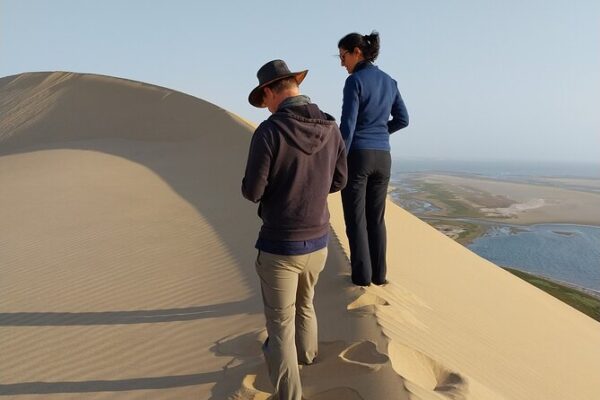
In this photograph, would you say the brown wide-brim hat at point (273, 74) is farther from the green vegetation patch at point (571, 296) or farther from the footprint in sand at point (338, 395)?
the green vegetation patch at point (571, 296)

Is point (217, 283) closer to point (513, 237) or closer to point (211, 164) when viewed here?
point (211, 164)

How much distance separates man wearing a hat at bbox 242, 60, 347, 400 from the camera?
83.0 inches

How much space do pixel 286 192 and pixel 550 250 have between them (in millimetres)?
32684

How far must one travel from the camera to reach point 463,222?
39188mm

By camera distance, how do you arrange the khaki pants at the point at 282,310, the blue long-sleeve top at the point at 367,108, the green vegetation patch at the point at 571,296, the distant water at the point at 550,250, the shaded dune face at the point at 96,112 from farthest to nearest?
the distant water at the point at 550,250 → the shaded dune face at the point at 96,112 → the green vegetation patch at the point at 571,296 → the blue long-sleeve top at the point at 367,108 → the khaki pants at the point at 282,310

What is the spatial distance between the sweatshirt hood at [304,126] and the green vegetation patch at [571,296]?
18.2m

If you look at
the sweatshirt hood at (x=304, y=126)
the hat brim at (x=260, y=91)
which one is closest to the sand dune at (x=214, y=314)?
the sweatshirt hood at (x=304, y=126)

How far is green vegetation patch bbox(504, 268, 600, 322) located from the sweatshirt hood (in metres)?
18.2

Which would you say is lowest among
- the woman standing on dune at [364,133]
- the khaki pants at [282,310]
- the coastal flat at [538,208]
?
the coastal flat at [538,208]

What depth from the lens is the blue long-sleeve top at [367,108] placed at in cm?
339

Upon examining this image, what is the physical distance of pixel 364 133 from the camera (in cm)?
351

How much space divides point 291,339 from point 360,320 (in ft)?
3.83

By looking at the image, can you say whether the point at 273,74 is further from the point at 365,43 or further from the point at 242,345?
the point at 242,345

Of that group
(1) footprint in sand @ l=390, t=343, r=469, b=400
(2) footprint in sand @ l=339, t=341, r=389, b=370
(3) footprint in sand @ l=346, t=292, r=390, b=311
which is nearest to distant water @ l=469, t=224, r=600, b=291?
(3) footprint in sand @ l=346, t=292, r=390, b=311
